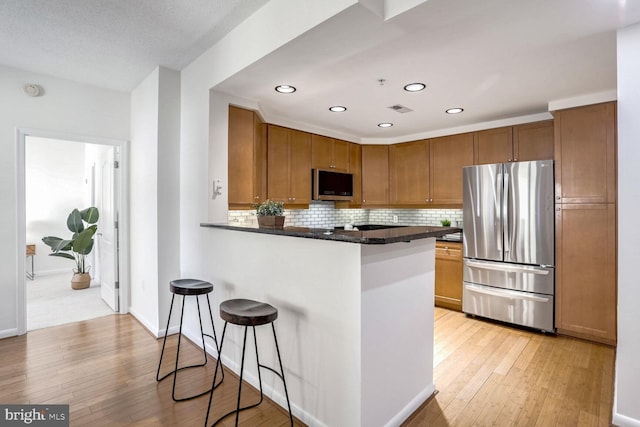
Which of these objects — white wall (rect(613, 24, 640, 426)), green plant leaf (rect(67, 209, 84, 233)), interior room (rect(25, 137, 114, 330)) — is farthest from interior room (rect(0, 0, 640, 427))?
interior room (rect(25, 137, 114, 330))

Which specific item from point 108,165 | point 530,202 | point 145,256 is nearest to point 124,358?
point 145,256

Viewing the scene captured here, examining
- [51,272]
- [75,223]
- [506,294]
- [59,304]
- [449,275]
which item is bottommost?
[59,304]

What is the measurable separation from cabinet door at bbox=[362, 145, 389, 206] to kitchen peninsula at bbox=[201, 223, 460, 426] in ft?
9.82

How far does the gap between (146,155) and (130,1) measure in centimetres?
163

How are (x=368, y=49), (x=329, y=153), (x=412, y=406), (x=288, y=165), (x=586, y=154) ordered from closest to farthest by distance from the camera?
(x=412, y=406) → (x=368, y=49) → (x=586, y=154) → (x=288, y=165) → (x=329, y=153)

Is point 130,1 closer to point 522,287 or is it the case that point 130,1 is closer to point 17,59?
point 17,59

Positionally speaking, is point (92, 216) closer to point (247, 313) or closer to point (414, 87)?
point (247, 313)

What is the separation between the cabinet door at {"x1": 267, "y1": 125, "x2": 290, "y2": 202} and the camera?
4.16 metres

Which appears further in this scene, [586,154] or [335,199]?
[335,199]

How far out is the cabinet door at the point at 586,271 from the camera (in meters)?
3.12

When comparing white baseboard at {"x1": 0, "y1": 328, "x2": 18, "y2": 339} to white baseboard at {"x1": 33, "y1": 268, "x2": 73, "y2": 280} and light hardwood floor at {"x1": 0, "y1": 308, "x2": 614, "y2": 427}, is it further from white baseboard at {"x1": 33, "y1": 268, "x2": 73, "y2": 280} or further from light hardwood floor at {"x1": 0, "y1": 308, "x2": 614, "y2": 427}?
white baseboard at {"x1": 33, "y1": 268, "x2": 73, "y2": 280}

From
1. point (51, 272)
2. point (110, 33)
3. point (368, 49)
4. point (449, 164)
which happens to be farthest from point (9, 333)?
point (449, 164)

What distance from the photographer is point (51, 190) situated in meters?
6.11

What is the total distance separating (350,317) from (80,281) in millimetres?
5116
